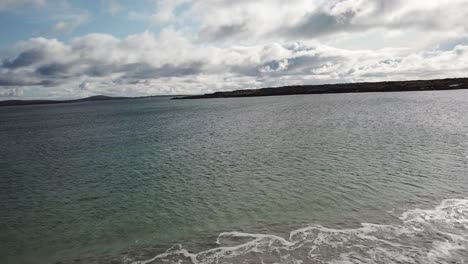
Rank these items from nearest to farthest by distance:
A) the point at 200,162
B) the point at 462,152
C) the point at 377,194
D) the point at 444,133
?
the point at 377,194 < the point at 462,152 < the point at 200,162 < the point at 444,133

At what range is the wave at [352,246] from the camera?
16.1 m

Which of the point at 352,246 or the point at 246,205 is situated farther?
the point at 246,205

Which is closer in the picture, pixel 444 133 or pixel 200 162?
pixel 200 162

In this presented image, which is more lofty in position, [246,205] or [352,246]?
[246,205]

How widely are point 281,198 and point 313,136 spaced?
3178 centimetres

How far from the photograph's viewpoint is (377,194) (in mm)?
25188

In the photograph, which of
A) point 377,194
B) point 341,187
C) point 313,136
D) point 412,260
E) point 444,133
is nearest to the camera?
point 412,260

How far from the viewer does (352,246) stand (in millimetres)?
17344

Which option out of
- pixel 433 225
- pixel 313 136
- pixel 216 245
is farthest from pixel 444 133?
pixel 216 245

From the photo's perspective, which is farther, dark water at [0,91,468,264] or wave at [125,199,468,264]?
dark water at [0,91,468,264]

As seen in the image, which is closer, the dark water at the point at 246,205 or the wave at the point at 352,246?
the wave at the point at 352,246

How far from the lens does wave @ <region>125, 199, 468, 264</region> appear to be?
16109 mm

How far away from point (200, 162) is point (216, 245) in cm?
2185

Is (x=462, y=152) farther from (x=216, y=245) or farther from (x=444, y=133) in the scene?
(x=216, y=245)
